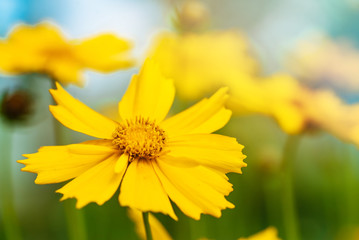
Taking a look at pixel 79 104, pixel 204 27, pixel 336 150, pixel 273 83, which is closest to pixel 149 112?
pixel 79 104

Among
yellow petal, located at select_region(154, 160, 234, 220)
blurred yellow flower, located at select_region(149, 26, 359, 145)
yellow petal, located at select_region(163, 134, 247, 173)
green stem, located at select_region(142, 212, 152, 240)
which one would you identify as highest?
blurred yellow flower, located at select_region(149, 26, 359, 145)

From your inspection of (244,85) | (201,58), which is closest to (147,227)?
(244,85)

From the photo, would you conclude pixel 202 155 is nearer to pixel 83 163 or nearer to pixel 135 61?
pixel 83 163

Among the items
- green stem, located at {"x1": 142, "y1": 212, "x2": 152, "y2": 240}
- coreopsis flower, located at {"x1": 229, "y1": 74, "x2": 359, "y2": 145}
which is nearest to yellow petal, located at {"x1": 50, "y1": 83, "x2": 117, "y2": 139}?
green stem, located at {"x1": 142, "y1": 212, "x2": 152, "y2": 240}

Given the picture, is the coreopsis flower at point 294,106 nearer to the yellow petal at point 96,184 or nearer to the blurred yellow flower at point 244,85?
the blurred yellow flower at point 244,85

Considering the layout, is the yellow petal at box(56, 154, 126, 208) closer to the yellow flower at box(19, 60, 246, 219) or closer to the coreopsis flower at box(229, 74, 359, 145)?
the yellow flower at box(19, 60, 246, 219)

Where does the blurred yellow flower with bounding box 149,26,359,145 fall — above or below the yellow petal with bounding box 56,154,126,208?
above
